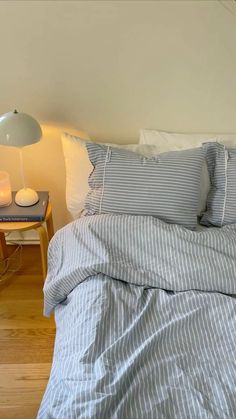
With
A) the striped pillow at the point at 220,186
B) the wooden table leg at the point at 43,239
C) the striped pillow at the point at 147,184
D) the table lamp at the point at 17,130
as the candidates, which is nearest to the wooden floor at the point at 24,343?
the wooden table leg at the point at 43,239

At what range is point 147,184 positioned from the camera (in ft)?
4.96

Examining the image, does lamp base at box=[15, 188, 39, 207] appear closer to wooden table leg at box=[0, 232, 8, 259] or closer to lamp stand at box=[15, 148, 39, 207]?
lamp stand at box=[15, 148, 39, 207]

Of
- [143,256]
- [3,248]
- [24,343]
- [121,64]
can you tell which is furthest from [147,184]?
[3,248]

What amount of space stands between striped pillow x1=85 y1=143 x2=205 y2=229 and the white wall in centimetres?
37

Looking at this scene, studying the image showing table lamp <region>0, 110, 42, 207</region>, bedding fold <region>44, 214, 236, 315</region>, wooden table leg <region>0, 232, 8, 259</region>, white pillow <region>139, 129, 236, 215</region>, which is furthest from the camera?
wooden table leg <region>0, 232, 8, 259</region>

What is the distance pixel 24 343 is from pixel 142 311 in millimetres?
746

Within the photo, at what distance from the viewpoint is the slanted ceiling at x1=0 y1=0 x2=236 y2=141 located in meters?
1.64

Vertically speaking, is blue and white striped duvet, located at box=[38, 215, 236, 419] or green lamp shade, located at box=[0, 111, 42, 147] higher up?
green lamp shade, located at box=[0, 111, 42, 147]

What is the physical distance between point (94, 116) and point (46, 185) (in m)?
0.49

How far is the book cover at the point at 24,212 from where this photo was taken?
165 cm

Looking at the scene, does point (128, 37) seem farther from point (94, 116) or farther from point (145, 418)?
point (145, 418)

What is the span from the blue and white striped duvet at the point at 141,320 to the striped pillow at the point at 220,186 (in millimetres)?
91

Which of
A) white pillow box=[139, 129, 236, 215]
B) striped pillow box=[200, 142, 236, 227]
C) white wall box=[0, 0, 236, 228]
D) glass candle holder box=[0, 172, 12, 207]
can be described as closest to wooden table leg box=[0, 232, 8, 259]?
glass candle holder box=[0, 172, 12, 207]

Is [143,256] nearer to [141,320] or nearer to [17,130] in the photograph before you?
[141,320]
